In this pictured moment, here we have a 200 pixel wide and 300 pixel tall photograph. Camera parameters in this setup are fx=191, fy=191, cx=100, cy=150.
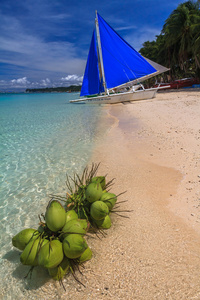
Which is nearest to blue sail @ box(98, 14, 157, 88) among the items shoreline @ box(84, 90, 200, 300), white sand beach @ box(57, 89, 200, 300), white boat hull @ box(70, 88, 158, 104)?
white boat hull @ box(70, 88, 158, 104)

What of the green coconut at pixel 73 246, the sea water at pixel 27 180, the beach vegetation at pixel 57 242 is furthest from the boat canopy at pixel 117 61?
the green coconut at pixel 73 246

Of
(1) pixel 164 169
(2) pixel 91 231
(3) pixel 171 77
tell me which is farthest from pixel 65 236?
(3) pixel 171 77

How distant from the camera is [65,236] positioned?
1.69 m

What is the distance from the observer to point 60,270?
66.0 inches

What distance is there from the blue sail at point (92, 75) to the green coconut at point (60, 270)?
756 inches

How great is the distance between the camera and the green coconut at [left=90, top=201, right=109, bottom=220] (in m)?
1.99

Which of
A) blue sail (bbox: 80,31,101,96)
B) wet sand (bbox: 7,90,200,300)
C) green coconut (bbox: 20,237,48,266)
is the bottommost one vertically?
wet sand (bbox: 7,90,200,300)

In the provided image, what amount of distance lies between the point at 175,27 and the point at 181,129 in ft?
102

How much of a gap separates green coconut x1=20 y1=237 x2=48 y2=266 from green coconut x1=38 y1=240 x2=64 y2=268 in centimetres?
8

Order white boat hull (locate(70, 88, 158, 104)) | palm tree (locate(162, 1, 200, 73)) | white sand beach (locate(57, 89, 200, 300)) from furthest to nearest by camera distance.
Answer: palm tree (locate(162, 1, 200, 73)) < white boat hull (locate(70, 88, 158, 104)) < white sand beach (locate(57, 89, 200, 300))

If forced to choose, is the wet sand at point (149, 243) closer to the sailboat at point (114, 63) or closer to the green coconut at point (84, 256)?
the green coconut at point (84, 256)

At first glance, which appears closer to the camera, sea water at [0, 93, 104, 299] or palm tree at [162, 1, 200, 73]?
sea water at [0, 93, 104, 299]

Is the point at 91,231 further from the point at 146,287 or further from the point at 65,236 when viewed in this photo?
the point at 146,287

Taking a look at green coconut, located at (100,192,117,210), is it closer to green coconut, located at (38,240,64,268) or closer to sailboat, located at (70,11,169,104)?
green coconut, located at (38,240,64,268)
